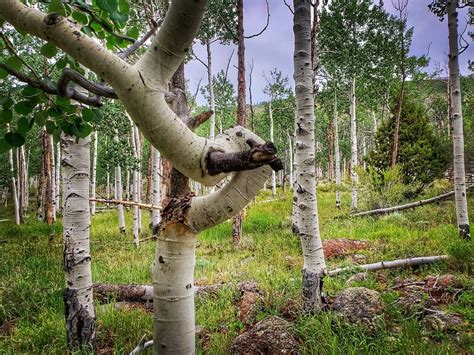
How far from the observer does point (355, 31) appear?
15.5 metres

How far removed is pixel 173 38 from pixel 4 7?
648 mm

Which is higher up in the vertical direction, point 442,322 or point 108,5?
point 108,5

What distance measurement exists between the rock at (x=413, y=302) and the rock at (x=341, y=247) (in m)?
3.23

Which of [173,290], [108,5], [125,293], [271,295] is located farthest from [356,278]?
[108,5]

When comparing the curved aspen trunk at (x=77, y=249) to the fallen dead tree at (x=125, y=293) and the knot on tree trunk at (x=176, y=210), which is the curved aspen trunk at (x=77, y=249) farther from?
the knot on tree trunk at (x=176, y=210)

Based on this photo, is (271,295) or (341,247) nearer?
(271,295)

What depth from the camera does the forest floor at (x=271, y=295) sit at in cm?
307

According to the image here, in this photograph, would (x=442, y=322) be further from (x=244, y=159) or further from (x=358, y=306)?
(x=244, y=159)

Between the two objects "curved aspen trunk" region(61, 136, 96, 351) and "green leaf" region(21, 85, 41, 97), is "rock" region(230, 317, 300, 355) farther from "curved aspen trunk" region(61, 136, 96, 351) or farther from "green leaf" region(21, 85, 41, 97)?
"green leaf" region(21, 85, 41, 97)

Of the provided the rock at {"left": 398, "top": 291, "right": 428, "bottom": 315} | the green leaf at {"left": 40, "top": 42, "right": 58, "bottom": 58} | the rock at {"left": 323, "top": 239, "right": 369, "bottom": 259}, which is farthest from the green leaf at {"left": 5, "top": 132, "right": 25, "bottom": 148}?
the rock at {"left": 323, "top": 239, "right": 369, "bottom": 259}

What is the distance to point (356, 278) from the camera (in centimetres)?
493

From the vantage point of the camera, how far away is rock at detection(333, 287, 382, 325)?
338 cm

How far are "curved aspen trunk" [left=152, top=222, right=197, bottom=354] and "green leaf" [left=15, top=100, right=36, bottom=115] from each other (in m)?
0.88

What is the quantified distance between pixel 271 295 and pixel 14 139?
380 centimetres
